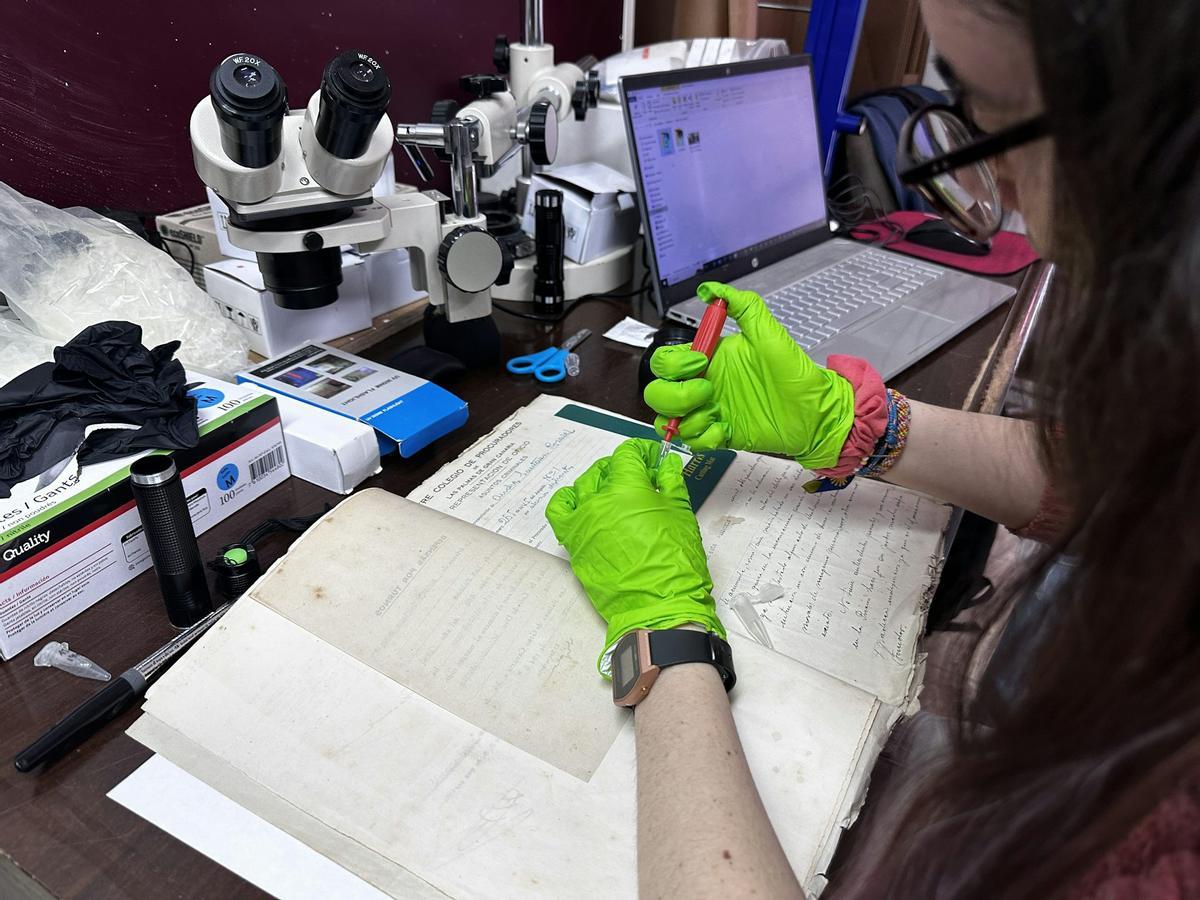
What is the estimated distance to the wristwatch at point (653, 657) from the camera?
56 centimetres

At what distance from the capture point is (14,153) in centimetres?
94

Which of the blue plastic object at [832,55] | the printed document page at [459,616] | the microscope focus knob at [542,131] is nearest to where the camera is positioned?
the printed document page at [459,616]

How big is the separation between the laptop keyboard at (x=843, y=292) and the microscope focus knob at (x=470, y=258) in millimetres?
466

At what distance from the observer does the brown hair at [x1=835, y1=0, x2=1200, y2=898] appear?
1.04ft

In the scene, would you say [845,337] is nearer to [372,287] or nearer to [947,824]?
[372,287]

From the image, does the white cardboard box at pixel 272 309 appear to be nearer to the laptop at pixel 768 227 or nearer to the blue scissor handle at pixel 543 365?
the blue scissor handle at pixel 543 365

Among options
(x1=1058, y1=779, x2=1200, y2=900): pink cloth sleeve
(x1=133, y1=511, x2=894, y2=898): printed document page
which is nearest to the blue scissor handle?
(x1=133, y1=511, x2=894, y2=898): printed document page

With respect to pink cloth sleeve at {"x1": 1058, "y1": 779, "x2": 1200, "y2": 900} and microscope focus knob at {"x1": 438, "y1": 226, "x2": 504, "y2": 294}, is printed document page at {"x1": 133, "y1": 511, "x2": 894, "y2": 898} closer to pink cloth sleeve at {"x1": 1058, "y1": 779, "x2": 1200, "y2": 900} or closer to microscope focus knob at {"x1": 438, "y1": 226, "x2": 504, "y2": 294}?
pink cloth sleeve at {"x1": 1058, "y1": 779, "x2": 1200, "y2": 900}

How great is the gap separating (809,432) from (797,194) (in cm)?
83

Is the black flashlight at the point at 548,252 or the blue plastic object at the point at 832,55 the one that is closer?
the black flashlight at the point at 548,252

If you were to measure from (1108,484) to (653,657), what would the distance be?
322 millimetres

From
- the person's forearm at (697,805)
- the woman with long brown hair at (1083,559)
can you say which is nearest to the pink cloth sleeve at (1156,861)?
the woman with long brown hair at (1083,559)

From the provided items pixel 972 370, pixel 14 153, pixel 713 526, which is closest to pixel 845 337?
pixel 972 370

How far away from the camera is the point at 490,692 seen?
568 millimetres
